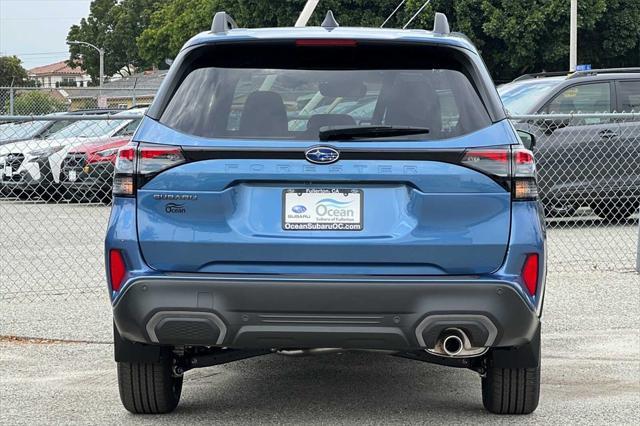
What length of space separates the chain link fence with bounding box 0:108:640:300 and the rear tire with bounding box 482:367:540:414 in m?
4.00

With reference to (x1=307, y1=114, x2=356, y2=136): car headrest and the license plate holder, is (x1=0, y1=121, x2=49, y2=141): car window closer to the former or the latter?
(x1=307, y1=114, x2=356, y2=136): car headrest

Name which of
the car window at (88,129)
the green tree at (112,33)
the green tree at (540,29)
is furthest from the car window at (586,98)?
the green tree at (112,33)

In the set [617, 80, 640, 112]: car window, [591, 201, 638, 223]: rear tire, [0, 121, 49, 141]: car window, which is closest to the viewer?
[591, 201, 638, 223]: rear tire

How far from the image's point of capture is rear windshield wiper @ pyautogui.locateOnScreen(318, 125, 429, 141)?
176 inches

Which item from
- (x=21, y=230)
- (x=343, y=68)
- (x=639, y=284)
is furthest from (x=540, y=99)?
(x=343, y=68)

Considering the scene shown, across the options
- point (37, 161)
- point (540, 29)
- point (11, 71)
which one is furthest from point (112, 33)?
point (37, 161)

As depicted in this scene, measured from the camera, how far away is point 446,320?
14.4ft

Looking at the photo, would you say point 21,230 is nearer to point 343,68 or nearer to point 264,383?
point 264,383

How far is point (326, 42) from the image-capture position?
4625 millimetres

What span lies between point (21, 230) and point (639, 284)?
7595 millimetres

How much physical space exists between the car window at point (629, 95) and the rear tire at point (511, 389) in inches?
337

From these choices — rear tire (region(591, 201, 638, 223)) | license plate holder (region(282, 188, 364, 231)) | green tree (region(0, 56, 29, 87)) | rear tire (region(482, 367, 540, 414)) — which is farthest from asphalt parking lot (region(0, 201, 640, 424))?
green tree (region(0, 56, 29, 87))

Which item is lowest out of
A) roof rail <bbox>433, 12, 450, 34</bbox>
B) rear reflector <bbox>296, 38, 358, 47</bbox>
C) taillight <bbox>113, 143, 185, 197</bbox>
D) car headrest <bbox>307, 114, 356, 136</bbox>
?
taillight <bbox>113, 143, 185, 197</bbox>

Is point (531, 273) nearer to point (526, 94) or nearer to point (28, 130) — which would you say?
point (526, 94)
